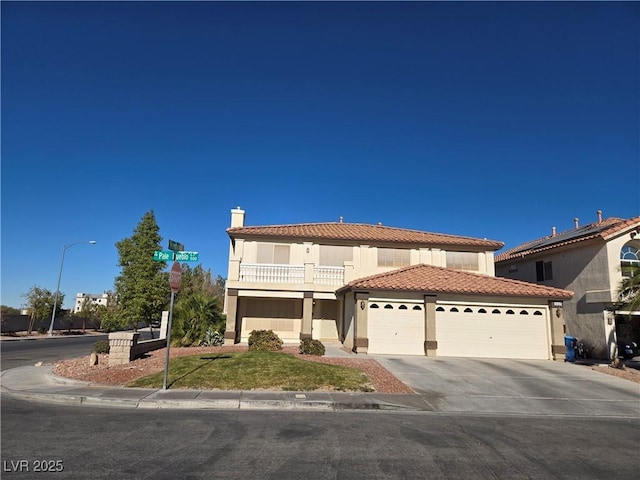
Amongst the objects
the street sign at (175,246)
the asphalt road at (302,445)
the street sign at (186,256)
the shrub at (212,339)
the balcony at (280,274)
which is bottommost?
the asphalt road at (302,445)

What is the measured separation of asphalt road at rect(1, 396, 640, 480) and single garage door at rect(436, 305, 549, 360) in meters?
10.2

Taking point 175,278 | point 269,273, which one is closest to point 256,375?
point 175,278

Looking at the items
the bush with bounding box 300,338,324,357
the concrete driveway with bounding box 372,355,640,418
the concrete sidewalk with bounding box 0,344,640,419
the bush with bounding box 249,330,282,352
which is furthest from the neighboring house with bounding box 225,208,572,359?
the concrete sidewalk with bounding box 0,344,640,419

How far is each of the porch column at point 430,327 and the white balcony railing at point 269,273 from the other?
23.2ft

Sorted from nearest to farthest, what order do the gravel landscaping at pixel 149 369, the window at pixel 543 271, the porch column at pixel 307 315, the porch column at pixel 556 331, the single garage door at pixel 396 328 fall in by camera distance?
the gravel landscaping at pixel 149 369 < the single garage door at pixel 396 328 < the porch column at pixel 556 331 < the porch column at pixel 307 315 < the window at pixel 543 271

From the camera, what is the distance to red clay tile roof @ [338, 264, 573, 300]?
19.6m

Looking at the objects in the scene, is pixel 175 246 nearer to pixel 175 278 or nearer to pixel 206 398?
pixel 175 278

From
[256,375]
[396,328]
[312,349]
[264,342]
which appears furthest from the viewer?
[396,328]

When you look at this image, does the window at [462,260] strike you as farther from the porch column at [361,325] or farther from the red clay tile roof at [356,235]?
the porch column at [361,325]

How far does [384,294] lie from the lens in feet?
64.4

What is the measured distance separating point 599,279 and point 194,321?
20508 millimetres

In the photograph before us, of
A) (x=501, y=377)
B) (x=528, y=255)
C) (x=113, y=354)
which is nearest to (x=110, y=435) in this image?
(x=113, y=354)

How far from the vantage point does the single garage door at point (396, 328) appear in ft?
63.6

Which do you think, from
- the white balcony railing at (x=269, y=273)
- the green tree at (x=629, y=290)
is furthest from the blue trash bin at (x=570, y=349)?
the white balcony railing at (x=269, y=273)
